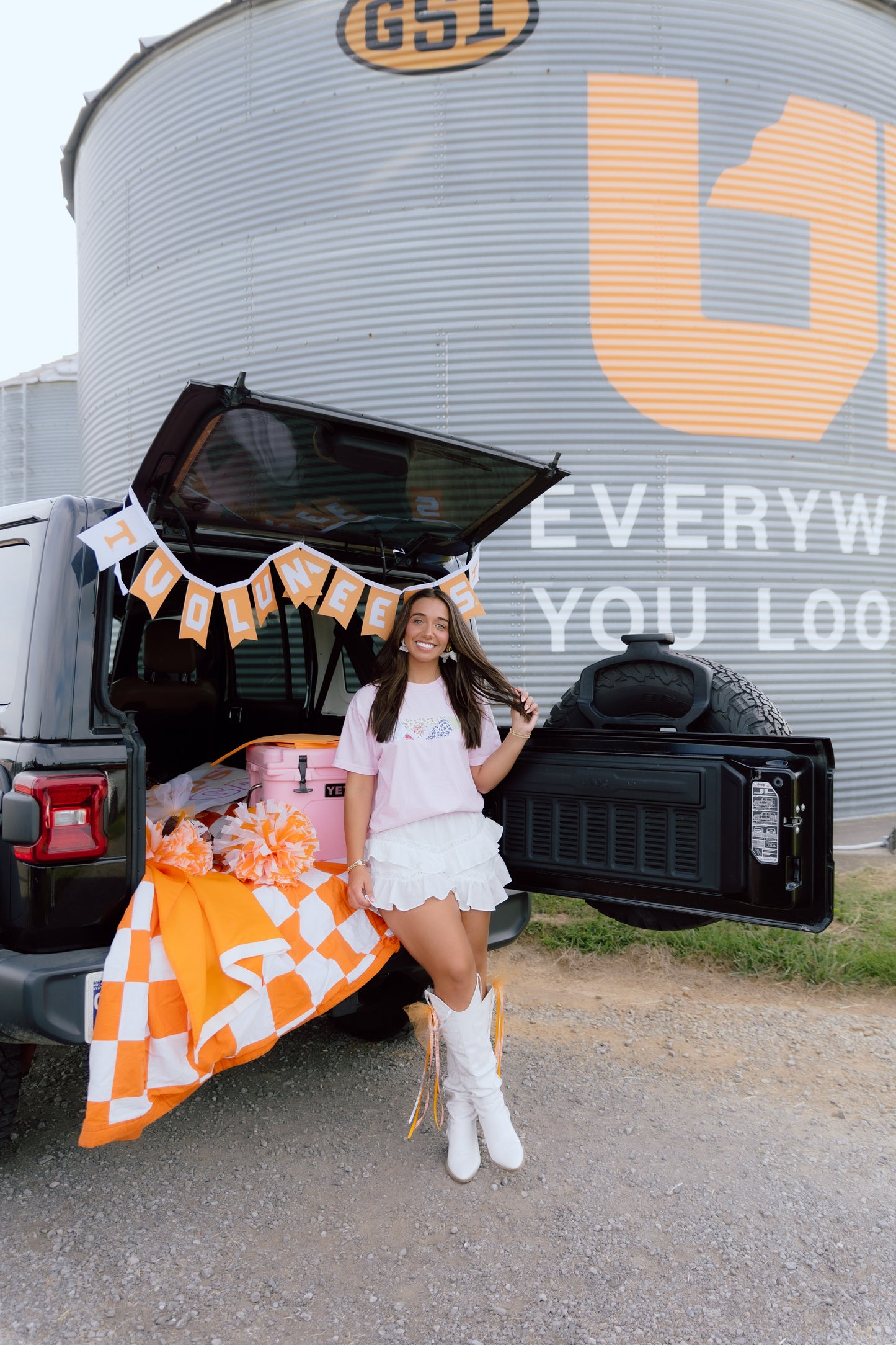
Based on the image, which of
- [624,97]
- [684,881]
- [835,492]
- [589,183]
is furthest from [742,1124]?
[624,97]

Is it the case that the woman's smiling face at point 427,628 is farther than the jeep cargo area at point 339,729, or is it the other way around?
the woman's smiling face at point 427,628

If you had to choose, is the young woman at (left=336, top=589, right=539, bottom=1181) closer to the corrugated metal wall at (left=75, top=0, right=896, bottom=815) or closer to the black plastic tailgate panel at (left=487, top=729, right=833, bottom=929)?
the black plastic tailgate panel at (left=487, top=729, right=833, bottom=929)

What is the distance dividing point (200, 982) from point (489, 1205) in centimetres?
102

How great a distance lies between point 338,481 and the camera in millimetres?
3158

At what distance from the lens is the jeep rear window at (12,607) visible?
251 centimetres

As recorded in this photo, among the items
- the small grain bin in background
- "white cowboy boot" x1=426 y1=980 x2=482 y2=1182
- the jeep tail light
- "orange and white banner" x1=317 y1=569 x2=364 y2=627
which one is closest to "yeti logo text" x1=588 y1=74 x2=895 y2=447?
"orange and white banner" x1=317 y1=569 x2=364 y2=627

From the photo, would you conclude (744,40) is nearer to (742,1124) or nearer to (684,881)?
(684,881)

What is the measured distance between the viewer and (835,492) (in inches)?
294

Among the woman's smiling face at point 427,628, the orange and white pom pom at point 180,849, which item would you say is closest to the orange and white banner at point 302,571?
the woman's smiling face at point 427,628

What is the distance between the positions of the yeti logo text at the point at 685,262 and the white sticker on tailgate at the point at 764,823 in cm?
506

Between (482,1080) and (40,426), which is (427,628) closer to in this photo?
(482,1080)

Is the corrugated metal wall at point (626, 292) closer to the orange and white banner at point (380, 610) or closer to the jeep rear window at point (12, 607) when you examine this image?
the orange and white banner at point (380, 610)

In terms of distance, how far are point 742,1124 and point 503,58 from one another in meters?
7.32

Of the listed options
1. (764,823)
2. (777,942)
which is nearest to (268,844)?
(764,823)
